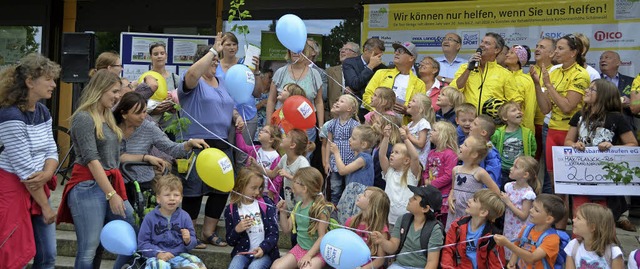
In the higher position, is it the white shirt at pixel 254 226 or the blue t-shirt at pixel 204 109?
the blue t-shirt at pixel 204 109

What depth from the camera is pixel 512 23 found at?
9.79 metres

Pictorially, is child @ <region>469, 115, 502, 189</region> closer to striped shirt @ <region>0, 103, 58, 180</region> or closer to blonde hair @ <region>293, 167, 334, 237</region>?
blonde hair @ <region>293, 167, 334, 237</region>

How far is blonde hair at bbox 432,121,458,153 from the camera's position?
6633 millimetres

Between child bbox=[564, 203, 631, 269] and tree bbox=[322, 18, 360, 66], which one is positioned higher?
tree bbox=[322, 18, 360, 66]

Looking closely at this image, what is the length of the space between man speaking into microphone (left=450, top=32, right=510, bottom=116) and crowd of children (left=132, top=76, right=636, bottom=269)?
0.92 ft

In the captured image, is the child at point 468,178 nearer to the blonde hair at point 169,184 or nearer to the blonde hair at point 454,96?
the blonde hair at point 454,96

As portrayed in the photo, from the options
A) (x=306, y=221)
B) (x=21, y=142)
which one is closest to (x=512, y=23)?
(x=306, y=221)

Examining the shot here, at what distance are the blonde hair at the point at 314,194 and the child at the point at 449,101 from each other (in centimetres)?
168

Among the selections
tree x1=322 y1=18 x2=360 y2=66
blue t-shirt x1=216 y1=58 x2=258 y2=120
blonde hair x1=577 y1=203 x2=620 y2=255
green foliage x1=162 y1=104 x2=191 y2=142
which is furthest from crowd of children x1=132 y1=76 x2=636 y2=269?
tree x1=322 y1=18 x2=360 y2=66

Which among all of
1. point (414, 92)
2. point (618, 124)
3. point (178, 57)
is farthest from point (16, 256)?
point (178, 57)

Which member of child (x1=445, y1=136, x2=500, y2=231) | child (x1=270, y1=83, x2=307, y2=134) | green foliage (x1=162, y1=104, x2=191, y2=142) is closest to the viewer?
child (x1=445, y1=136, x2=500, y2=231)

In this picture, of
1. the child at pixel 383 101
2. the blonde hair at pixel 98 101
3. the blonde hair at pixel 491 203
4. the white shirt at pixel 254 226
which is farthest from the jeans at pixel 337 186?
the blonde hair at pixel 98 101

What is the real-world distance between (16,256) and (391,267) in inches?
101

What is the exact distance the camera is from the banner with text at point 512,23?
9195 millimetres
